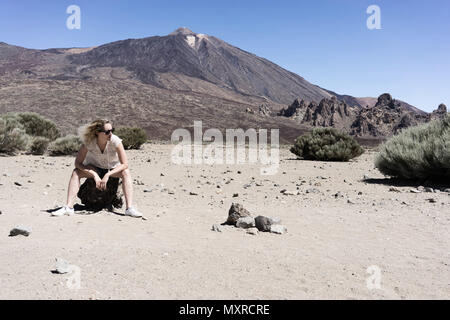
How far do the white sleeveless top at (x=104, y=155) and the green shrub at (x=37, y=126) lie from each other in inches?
512

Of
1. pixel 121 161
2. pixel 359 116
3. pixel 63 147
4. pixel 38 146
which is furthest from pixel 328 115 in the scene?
pixel 121 161

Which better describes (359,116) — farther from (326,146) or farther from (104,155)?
(104,155)

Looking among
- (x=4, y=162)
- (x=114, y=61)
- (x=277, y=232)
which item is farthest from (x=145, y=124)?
(x=114, y=61)

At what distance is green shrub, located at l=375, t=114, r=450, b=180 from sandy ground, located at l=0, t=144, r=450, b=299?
1329mm

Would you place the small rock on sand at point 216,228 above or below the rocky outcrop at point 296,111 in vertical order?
below

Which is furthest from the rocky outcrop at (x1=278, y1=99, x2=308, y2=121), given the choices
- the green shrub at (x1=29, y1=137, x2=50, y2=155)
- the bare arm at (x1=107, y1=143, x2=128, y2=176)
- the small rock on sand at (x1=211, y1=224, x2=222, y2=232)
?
the small rock on sand at (x1=211, y1=224, x2=222, y2=232)

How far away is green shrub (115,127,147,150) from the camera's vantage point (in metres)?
18.5

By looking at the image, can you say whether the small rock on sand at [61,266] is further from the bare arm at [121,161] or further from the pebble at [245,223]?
the bare arm at [121,161]

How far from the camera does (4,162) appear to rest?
10875mm

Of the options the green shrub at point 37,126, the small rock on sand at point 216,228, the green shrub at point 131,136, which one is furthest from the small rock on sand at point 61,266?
the green shrub at point 131,136

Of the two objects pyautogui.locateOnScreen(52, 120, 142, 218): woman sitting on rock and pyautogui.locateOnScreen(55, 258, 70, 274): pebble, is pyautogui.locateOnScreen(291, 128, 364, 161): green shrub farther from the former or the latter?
pyautogui.locateOnScreen(55, 258, 70, 274): pebble

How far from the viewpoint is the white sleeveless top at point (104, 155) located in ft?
17.1

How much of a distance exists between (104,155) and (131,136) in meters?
14.0

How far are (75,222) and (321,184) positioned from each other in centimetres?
518
